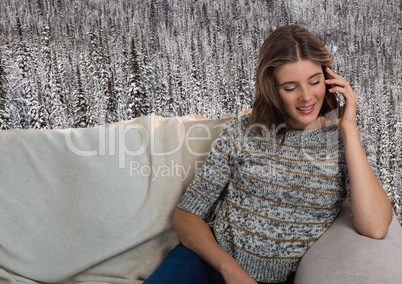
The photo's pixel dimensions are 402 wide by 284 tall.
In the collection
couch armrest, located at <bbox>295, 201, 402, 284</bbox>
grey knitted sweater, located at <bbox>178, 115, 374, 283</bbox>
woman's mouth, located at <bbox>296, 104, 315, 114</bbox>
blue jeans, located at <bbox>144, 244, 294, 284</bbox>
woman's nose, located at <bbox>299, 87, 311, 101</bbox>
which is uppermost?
woman's nose, located at <bbox>299, 87, 311, 101</bbox>

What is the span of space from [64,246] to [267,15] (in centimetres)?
146

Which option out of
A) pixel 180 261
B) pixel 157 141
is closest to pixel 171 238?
pixel 180 261

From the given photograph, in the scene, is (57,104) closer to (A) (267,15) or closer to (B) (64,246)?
(B) (64,246)

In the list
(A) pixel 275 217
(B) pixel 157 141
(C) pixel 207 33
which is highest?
(C) pixel 207 33

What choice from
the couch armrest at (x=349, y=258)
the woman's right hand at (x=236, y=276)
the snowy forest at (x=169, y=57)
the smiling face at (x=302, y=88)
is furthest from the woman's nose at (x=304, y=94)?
the snowy forest at (x=169, y=57)

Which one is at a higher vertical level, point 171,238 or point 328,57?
point 328,57

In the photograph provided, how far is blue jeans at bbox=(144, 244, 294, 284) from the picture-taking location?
1274 millimetres

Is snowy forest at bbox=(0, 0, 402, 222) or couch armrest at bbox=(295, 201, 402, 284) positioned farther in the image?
snowy forest at bbox=(0, 0, 402, 222)

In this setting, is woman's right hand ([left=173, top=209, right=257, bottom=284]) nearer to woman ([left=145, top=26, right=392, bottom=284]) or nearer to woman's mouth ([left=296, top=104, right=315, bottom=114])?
woman ([left=145, top=26, right=392, bottom=284])

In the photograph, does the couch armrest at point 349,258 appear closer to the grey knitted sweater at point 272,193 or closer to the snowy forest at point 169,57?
the grey knitted sweater at point 272,193

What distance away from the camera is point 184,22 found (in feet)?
7.10

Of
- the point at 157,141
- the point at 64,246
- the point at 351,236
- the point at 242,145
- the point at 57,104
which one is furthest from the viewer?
the point at 57,104

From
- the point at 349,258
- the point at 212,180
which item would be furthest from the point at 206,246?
the point at 349,258

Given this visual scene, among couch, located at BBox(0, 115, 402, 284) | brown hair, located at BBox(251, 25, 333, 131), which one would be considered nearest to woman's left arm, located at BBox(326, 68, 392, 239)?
brown hair, located at BBox(251, 25, 333, 131)
